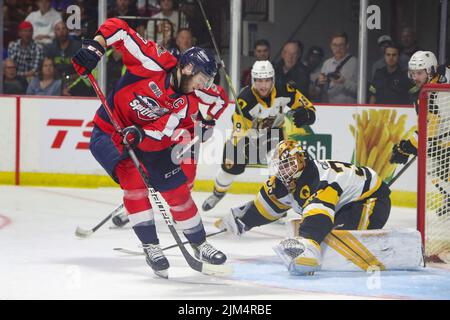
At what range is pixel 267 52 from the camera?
8508 millimetres

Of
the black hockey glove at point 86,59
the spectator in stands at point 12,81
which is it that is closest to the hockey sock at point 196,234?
the black hockey glove at point 86,59

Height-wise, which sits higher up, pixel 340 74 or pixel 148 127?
pixel 340 74

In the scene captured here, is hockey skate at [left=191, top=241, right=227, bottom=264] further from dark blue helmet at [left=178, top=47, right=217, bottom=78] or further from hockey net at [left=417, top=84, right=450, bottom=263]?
hockey net at [left=417, top=84, right=450, bottom=263]

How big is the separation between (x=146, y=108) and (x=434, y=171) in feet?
5.18

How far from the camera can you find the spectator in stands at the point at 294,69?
838 centimetres

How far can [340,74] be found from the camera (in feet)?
27.5

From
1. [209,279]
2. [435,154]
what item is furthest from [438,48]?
[209,279]

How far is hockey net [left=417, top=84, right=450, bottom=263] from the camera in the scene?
5.42 meters

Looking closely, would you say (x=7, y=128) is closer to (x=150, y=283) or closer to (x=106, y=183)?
(x=106, y=183)

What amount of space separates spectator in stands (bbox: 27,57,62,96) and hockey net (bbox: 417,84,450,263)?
3.88m

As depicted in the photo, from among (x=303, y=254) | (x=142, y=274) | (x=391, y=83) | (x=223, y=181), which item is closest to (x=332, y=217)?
(x=303, y=254)

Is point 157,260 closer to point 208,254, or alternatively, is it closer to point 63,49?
point 208,254

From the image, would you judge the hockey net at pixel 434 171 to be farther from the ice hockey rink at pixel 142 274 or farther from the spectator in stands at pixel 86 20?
the spectator in stands at pixel 86 20
